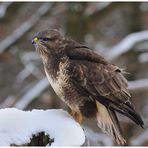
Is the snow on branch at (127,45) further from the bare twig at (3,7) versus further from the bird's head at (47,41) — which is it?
the bird's head at (47,41)

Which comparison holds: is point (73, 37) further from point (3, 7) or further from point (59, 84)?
point (59, 84)

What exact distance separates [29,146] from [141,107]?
8.17 metres

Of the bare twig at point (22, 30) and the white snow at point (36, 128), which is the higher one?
the bare twig at point (22, 30)

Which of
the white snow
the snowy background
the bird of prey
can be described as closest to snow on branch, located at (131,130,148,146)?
the snowy background

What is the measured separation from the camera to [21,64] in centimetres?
1143

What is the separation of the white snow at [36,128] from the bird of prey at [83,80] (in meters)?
0.60

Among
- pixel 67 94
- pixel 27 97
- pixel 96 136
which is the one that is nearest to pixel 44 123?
pixel 67 94

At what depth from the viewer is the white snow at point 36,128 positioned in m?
3.73

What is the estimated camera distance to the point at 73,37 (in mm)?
9836

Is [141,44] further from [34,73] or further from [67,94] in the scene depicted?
[67,94]

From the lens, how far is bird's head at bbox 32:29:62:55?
4.74 metres

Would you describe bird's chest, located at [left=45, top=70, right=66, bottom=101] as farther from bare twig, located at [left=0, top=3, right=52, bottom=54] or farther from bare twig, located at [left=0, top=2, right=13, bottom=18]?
bare twig, located at [left=0, top=2, right=13, bottom=18]

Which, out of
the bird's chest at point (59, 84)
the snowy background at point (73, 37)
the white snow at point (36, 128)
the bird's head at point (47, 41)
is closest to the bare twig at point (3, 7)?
the snowy background at point (73, 37)

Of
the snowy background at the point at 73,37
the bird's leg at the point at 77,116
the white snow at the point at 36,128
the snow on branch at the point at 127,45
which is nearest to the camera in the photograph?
the white snow at the point at 36,128
